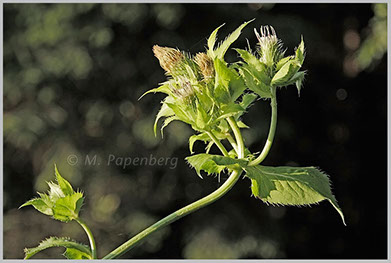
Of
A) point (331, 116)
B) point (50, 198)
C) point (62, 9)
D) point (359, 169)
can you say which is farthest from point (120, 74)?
point (50, 198)

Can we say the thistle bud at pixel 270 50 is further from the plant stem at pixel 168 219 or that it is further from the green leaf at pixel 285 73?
the plant stem at pixel 168 219

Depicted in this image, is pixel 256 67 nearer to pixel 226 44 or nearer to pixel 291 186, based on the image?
pixel 226 44

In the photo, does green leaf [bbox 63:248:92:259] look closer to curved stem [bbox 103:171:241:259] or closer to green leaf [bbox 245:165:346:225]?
curved stem [bbox 103:171:241:259]

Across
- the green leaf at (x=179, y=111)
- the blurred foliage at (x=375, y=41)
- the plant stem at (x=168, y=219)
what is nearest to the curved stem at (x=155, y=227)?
the plant stem at (x=168, y=219)

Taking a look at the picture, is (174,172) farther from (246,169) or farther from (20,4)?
(246,169)

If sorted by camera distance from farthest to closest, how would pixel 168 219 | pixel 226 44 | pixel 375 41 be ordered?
pixel 375 41 < pixel 226 44 < pixel 168 219

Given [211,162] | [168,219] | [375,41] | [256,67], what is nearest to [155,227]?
[168,219]
